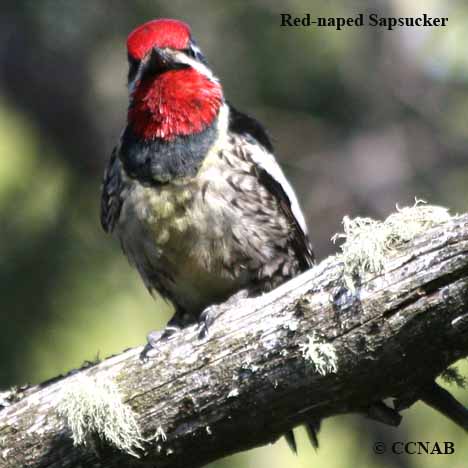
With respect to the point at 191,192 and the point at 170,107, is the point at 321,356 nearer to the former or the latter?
the point at 191,192

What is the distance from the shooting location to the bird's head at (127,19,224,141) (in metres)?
3.94

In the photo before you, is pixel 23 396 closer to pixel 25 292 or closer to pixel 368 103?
pixel 25 292

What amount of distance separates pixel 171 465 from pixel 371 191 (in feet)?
12.9

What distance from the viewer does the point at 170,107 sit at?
395cm

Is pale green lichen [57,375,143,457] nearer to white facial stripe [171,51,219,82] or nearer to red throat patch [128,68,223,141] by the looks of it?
red throat patch [128,68,223,141]

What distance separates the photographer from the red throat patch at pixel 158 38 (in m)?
3.98

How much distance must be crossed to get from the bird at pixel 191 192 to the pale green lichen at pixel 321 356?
2.55ft

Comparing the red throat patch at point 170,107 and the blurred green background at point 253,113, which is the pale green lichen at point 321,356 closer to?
the red throat patch at point 170,107

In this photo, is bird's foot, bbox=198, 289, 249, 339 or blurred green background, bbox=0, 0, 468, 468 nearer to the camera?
bird's foot, bbox=198, 289, 249, 339

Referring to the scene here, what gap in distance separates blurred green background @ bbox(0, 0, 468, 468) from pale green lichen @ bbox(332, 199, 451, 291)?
1.98 metres

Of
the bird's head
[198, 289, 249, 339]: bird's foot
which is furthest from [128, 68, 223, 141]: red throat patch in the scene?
[198, 289, 249, 339]: bird's foot

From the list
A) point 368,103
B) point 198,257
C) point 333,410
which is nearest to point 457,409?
point 333,410

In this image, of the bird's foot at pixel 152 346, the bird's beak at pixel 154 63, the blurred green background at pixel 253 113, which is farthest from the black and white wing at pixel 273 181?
the blurred green background at pixel 253 113

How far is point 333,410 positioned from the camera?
9.59ft
